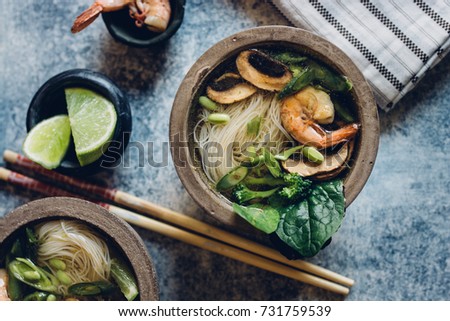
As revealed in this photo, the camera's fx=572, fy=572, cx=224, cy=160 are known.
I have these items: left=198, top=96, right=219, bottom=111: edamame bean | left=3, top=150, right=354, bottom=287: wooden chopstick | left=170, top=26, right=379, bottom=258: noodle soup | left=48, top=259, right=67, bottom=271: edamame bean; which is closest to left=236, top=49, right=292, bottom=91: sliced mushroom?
left=170, top=26, right=379, bottom=258: noodle soup

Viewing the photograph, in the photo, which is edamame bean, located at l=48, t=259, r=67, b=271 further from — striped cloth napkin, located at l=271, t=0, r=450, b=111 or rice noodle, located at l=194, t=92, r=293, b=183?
striped cloth napkin, located at l=271, t=0, r=450, b=111

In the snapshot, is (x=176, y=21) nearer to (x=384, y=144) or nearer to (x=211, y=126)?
(x=211, y=126)

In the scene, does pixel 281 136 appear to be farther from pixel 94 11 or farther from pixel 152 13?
pixel 94 11

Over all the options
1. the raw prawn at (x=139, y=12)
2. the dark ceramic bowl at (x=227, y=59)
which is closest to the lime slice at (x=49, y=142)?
the raw prawn at (x=139, y=12)

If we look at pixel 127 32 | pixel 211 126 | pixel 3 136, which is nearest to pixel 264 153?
pixel 211 126

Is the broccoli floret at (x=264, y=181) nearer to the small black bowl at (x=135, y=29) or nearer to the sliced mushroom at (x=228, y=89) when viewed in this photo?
the sliced mushroom at (x=228, y=89)
